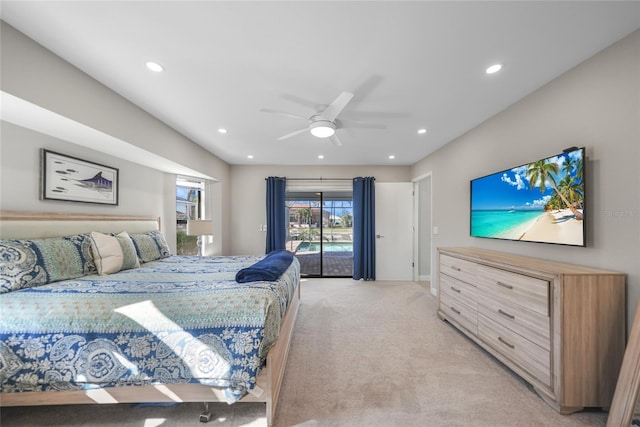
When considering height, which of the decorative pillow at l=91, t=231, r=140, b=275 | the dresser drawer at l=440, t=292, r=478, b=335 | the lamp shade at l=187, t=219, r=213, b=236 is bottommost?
the dresser drawer at l=440, t=292, r=478, b=335

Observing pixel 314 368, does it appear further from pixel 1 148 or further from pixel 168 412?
pixel 1 148

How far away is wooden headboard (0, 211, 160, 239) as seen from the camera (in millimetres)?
1848

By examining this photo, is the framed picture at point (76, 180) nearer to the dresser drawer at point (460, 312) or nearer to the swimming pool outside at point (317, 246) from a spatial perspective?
the swimming pool outside at point (317, 246)

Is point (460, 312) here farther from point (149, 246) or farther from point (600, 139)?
point (149, 246)

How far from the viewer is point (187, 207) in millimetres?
4371

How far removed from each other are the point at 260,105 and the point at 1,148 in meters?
2.06

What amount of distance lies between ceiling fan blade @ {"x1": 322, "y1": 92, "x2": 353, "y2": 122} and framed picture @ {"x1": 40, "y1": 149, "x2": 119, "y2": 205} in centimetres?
254

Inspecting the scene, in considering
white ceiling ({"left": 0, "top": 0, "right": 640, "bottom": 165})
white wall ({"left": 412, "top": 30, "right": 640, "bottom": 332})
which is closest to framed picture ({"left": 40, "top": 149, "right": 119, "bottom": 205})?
white ceiling ({"left": 0, "top": 0, "right": 640, "bottom": 165})

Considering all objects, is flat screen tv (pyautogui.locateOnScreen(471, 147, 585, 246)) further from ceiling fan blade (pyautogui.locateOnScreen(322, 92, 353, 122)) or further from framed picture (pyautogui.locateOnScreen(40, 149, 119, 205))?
framed picture (pyautogui.locateOnScreen(40, 149, 119, 205))

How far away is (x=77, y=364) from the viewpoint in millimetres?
1442

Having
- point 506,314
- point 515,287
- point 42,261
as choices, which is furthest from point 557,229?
point 42,261

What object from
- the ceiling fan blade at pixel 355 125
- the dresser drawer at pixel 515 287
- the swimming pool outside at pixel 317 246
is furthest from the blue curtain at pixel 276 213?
the dresser drawer at pixel 515 287

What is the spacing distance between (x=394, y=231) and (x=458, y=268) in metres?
2.39

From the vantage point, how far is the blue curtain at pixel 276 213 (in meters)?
5.03
